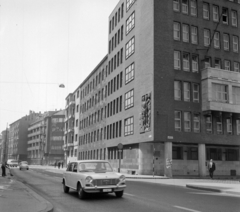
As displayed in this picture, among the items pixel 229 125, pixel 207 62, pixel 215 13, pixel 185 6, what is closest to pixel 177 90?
pixel 207 62

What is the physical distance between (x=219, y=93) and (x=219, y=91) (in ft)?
0.77

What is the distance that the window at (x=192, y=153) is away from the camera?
1533 inches

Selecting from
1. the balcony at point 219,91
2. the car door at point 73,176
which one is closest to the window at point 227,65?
the balcony at point 219,91

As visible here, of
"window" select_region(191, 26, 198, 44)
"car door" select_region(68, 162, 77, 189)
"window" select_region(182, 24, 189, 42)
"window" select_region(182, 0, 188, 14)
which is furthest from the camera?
"window" select_region(182, 0, 188, 14)

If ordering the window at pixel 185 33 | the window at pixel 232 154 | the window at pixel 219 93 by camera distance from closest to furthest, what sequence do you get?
the window at pixel 219 93 < the window at pixel 185 33 < the window at pixel 232 154

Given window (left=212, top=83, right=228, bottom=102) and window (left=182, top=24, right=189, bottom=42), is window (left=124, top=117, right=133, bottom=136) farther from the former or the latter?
window (left=182, top=24, right=189, bottom=42)

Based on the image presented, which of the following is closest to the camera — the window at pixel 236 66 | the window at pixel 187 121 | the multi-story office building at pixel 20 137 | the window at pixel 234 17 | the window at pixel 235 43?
the window at pixel 187 121

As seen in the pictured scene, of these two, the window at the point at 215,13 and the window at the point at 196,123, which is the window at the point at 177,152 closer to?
the window at the point at 196,123

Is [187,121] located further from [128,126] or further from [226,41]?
[226,41]

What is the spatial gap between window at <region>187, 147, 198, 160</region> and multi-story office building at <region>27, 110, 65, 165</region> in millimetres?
85096

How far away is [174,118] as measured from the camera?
36.7 meters

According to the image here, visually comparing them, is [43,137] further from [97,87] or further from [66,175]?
[66,175]

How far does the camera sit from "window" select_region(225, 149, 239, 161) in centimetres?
4131

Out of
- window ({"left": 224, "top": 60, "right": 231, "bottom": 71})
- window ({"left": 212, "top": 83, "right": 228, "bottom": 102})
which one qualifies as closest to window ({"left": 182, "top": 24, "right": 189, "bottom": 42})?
window ({"left": 224, "top": 60, "right": 231, "bottom": 71})
